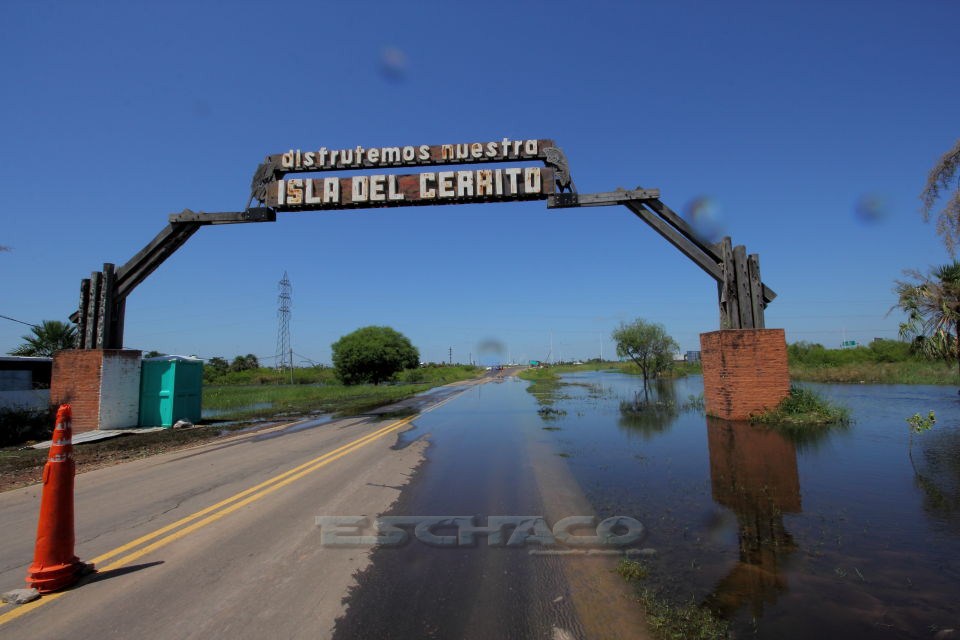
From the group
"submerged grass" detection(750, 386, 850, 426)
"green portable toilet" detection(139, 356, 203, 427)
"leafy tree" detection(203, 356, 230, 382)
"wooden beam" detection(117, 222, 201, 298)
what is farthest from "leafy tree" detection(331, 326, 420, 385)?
"submerged grass" detection(750, 386, 850, 426)

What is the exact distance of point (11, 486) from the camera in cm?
763

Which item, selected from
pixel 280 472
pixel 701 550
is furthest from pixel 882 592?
pixel 280 472

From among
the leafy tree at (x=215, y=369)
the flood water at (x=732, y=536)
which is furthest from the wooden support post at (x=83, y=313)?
the leafy tree at (x=215, y=369)

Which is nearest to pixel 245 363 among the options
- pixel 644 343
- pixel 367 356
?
pixel 367 356

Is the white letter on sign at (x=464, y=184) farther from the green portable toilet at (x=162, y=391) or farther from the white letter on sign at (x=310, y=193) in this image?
the green portable toilet at (x=162, y=391)

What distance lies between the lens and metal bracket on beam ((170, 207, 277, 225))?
1509 cm

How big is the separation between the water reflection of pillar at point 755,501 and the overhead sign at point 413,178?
892cm

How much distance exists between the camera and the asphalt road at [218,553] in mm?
3250

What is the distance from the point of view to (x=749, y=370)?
1166cm

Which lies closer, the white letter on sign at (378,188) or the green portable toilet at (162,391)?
the white letter on sign at (378,188)

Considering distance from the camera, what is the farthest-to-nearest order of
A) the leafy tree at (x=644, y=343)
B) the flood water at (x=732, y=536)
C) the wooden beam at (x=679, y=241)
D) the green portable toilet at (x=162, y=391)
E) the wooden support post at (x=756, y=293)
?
1. the leafy tree at (x=644, y=343)
2. the green portable toilet at (x=162, y=391)
3. the wooden beam at (x=679, y=241)
4. the wooden support post at (x=756, y=293)
5. the flood water at (x=732, y=536)

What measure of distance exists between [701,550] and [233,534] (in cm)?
473

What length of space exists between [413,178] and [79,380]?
38.3 ft

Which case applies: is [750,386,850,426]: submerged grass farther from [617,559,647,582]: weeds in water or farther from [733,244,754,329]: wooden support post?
[617,559,647,582]: weeds in water
